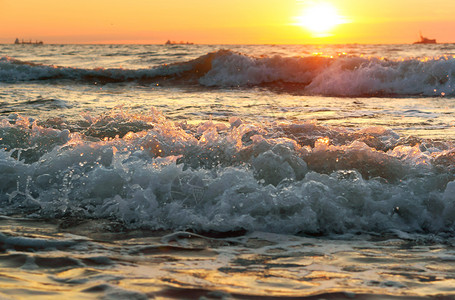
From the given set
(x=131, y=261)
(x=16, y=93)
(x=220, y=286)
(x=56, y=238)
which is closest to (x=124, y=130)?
(x=56, y=238)

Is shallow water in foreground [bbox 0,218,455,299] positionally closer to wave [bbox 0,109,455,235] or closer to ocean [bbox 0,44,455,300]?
ocean [bbox 0,44,455,300]

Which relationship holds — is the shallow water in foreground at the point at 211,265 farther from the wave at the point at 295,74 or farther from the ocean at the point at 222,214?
the wave at the point at 295,74

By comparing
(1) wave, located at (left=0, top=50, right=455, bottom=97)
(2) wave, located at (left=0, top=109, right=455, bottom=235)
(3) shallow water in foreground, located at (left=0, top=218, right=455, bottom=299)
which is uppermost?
(1) wave, located at (left=0, top=50, right=455, bottom=97)

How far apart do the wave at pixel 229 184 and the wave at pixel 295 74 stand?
10.1m

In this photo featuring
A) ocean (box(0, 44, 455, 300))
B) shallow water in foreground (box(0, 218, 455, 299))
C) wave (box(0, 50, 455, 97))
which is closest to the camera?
shallow water in foreground (box(0, 218, 455, 299))

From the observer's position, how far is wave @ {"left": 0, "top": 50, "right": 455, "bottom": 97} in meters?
15.3

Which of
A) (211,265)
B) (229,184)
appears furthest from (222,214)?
(211,265)

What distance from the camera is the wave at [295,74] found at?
15.3 m

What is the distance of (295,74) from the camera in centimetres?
1775

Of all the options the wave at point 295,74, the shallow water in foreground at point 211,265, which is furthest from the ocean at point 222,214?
the wave at point 295,74

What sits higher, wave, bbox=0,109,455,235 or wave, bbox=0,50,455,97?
wave, bbox=0,50,455,97

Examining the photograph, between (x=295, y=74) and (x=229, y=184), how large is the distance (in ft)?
46.8

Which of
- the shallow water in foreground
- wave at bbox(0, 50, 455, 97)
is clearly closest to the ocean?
the shallow water in foreground

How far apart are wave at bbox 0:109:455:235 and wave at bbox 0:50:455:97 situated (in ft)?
33.2
